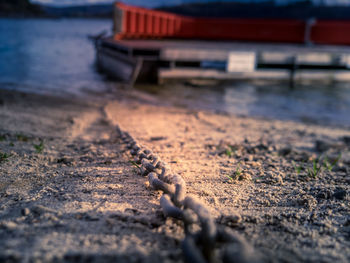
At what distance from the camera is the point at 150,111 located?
6855 millimetres

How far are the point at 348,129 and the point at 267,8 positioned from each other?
60.9m

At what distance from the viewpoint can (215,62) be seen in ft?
36.8

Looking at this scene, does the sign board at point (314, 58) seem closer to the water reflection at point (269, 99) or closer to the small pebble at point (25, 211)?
the water reflection at point (269, 99)

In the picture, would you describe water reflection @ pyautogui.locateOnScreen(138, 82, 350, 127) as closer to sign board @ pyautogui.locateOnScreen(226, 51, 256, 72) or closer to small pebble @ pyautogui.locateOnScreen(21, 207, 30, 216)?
sign board @ pyautogui.locateOnScreen(226, 51, 256, 72)

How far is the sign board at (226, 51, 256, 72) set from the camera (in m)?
11.3

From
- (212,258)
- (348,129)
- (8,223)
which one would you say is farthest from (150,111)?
(212,258)

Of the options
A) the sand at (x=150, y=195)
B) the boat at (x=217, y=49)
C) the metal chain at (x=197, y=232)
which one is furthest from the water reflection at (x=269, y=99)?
the metal chain at (x=197, y=232)

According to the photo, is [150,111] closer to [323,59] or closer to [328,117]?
[328,117]

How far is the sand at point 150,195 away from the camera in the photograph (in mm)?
1542

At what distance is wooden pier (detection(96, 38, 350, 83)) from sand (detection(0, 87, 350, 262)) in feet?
19.7

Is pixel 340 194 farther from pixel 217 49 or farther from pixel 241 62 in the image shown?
pixel 241 62

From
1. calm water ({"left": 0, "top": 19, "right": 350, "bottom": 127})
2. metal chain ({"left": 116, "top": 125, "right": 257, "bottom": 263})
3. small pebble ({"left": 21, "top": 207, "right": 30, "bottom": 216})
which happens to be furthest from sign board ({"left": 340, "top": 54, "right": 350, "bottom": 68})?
small pebble ({"left": 21, "top": 207, "right": 30, "bottom": 216})

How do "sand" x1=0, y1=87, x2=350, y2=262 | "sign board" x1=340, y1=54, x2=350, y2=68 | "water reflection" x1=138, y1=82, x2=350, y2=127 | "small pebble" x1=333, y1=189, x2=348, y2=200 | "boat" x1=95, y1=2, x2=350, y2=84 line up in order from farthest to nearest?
"sign board" x1=340, y1=54, x2=350, y2=68 < "boat" x1=95, y1=2, x2=350, y2=84 < "water reflection" x1=138, y1=82, x2=350, y2=127 < "small pebble" x1=333, y1=189, x2=348, y2=200 < "sand" x1=0, y1=87, x2=350, y2=262

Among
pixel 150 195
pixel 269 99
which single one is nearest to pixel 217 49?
pixel 269 99
